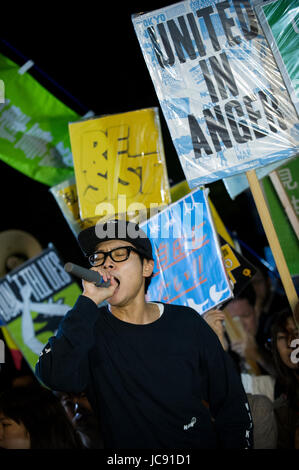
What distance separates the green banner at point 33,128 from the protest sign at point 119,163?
2.04 feet

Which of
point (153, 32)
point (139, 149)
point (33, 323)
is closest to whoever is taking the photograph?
point (153, 32)

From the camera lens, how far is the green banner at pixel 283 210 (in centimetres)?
316

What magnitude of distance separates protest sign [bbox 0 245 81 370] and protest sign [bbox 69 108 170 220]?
90cm

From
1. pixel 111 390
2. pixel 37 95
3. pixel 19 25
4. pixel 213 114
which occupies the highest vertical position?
pixel 19 25

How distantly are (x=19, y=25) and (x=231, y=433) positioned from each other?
11.3 ft

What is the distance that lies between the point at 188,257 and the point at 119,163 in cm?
84

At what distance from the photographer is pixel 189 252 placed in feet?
8.68

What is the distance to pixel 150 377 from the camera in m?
1.71

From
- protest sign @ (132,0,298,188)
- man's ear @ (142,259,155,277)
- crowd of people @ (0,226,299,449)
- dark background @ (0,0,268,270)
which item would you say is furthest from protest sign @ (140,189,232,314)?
dark background @ (0,0,268,270)

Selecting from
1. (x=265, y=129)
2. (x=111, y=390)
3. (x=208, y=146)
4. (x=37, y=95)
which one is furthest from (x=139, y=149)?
(x=111, y=390)

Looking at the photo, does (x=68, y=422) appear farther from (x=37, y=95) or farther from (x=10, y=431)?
(x=37, y=95)

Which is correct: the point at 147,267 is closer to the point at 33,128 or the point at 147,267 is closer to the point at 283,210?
the point at 283,210

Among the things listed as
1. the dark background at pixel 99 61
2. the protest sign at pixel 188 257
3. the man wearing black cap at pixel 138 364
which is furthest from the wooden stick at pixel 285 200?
the man wearing black cap at pixel 138 364

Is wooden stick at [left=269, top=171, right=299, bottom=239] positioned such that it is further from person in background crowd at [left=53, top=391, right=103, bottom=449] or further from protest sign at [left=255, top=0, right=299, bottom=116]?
person in background crowd at [left=53, top=391, right=103, bottom=449]
